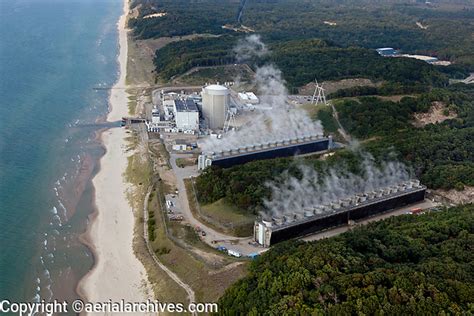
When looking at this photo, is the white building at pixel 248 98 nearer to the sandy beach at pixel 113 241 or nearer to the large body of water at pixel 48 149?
the sandy beach at pixel 113 241

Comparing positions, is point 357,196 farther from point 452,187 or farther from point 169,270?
point 169,270

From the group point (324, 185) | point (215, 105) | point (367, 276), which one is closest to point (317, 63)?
point (215, 105)

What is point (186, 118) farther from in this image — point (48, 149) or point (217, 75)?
point (217, 75)

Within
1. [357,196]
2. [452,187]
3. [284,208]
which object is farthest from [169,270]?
[452,187]

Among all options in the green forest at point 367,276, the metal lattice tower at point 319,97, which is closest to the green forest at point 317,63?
the metal lattice tower at point 319,97

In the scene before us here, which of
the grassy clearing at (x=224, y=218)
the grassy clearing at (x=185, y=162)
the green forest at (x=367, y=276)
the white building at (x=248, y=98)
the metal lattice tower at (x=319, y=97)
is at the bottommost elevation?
the grassy clearing at (x=185, y=162)

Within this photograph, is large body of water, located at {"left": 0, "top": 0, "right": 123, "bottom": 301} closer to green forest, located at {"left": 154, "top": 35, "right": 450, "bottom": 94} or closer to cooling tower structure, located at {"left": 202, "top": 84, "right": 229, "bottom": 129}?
green forest, located at {"left": 154, "top": 35, "right": 450, "bottom": 94}
